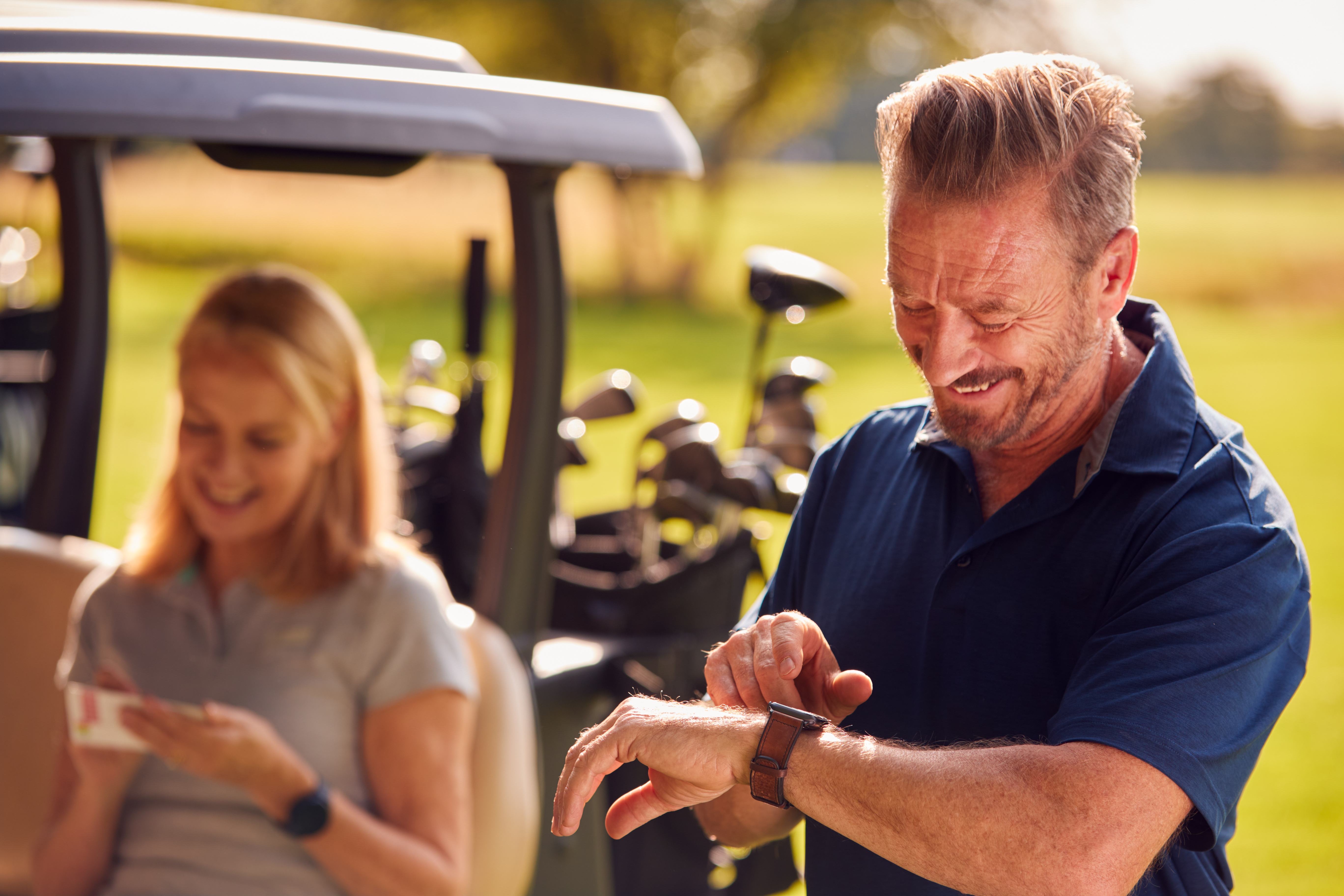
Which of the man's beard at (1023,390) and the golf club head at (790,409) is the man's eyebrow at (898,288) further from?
the golf club head at (790,409)

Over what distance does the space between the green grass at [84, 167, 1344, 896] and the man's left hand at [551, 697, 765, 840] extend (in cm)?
163

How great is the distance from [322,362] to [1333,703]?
17.0 ft

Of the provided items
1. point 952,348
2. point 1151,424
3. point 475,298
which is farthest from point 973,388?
point 475,298

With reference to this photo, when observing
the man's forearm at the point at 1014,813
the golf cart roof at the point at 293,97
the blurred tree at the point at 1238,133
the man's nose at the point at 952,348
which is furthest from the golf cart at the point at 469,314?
the blurred tree at the point at 1238,133

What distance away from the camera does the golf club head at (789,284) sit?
3158 millimetres

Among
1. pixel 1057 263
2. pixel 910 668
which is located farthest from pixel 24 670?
pixel 1057 263

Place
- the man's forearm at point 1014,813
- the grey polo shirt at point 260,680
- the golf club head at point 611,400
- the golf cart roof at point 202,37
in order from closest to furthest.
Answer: the man's forearm at point 1014,813 → the golf cart roof at point 202,37 → the grey polo shirt at point 260,680 → the golf club head at point 611,400

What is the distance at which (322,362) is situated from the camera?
2.16 meters

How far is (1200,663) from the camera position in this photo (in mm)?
1114

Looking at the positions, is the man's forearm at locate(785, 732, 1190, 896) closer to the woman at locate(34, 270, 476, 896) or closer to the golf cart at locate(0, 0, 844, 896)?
the golf cart at locate(0, 0, 844, 896)

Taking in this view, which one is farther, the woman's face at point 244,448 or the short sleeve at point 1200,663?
the woman's face at point 244,448

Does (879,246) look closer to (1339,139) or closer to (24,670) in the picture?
(1339,139)

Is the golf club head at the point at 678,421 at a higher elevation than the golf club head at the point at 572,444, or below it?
higher

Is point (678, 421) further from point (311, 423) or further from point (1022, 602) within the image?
point (1022, 602)
